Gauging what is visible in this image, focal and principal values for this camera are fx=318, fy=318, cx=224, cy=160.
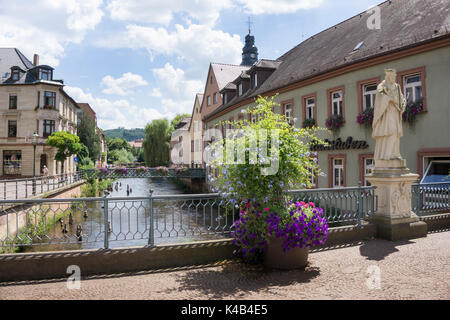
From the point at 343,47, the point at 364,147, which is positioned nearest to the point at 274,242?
the point at 364,147

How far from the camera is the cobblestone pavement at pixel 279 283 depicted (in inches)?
167

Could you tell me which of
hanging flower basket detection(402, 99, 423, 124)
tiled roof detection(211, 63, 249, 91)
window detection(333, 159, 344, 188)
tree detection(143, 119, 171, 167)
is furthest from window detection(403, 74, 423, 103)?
tree detection(143, 119, 171, 167)

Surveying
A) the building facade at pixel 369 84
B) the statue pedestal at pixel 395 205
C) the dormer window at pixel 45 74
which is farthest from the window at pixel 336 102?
the dormer window at pixel 45 74

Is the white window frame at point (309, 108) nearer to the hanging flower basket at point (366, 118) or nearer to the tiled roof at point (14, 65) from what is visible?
the hanging flower basket at point (366, 118)

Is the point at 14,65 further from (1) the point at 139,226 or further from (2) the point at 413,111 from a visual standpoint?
(2) the point at 413,111

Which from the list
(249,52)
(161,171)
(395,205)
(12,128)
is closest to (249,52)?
(249,52)

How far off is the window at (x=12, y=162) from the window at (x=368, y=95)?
3653cm

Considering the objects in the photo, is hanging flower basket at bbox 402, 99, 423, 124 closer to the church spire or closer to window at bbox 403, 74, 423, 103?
window at bbox 403, 74, 423, 103

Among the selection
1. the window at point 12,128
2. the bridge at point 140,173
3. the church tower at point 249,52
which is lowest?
the bridge at point 140,173

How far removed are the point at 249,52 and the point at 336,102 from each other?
38086 millimetres

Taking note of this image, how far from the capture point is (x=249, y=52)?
51469 mm

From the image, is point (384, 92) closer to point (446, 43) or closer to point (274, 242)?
point (274, 242)

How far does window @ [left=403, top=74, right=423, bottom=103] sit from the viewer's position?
1231 cm
